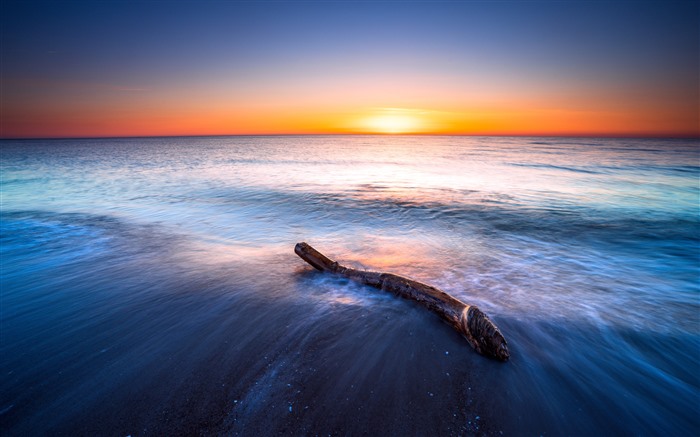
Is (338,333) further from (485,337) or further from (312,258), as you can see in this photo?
(312,258)

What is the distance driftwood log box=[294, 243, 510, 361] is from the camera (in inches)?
131

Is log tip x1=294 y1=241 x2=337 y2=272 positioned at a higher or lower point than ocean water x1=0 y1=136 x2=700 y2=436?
higher

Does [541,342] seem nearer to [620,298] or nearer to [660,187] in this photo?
[620,298]

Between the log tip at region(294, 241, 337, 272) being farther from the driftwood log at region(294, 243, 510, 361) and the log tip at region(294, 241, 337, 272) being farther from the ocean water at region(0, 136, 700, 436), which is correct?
the ocean water at region(0, 136, 700, 436)

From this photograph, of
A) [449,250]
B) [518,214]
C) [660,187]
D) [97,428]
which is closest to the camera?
[97,428]

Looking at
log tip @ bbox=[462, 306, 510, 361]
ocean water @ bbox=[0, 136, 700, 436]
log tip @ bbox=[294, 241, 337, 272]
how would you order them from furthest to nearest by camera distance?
log tip @ bbox=[294, 241, 337, 272] < log tip @ bbox=[462, 306, 510, 361] < ocean water @ bbox=[0, 136, 700, 436]

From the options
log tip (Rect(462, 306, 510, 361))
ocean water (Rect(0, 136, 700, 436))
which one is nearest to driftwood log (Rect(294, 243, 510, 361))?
log tip (Rect(462, 306, 510, 361))

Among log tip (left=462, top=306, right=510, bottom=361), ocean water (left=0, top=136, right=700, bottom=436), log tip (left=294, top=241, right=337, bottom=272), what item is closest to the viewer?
ocean water (left=0, top=136, right=700, bottom=436)

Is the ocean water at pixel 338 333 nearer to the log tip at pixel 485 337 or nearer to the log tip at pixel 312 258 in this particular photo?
the log tip at pixel 485 337

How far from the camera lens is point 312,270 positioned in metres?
5.84

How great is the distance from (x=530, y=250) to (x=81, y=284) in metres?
9.85

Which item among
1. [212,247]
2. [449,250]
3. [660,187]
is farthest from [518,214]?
[660,187]

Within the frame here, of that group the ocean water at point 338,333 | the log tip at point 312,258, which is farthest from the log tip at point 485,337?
the log tip at point 312,258

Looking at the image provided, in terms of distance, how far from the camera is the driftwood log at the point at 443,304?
131 inches
